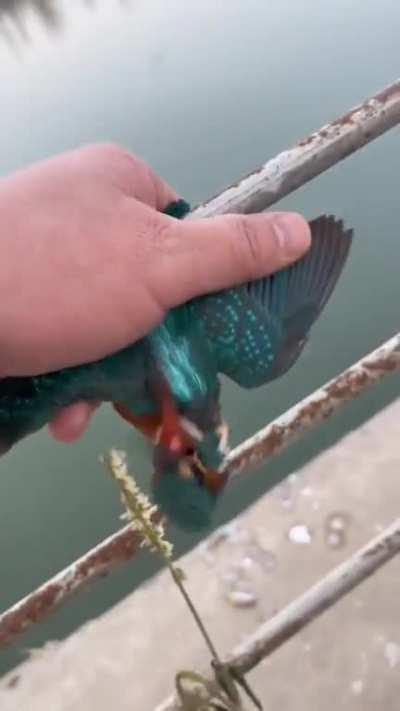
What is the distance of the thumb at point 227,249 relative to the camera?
1.73ft

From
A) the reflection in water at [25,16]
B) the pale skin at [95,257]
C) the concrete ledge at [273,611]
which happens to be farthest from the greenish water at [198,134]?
the concrete ledge at [273,611]

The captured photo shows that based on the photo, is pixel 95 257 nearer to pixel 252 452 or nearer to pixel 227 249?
pixel 227 249

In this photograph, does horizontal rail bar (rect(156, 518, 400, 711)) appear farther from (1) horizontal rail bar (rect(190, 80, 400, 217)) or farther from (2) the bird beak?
(1) horizontal rail bar (rect(190, 80, 400, 217))

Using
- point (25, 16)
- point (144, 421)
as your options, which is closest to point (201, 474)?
point (144, 421)

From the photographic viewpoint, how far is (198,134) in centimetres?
339

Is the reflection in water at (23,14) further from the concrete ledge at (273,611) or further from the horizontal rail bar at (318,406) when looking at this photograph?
the horizontal rail bar at (318,406)

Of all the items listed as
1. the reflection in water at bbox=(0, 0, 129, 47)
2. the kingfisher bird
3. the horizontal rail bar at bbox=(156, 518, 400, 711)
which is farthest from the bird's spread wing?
the reflection in water at bbox=(0, 0, 129, 47)

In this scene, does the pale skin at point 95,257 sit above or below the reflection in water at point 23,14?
below

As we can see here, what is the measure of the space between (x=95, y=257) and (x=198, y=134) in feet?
9.79

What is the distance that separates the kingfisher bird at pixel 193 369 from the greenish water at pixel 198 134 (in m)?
0.08

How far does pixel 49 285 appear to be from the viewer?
0.51 metres

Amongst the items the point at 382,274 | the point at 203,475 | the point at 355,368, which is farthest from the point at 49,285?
the point at 382,274

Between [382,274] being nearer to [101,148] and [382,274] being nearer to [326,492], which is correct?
[326,492]

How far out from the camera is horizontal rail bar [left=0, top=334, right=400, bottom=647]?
783mm
